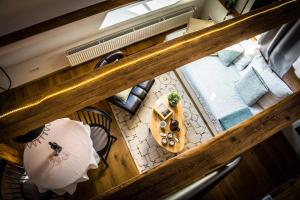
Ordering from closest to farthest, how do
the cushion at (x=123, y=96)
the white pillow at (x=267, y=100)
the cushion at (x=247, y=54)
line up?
1. the white pillow at (x=267, y=100)
2. the cushion at (x=123, y=96)
3. the cushion at (x=247, y=54)

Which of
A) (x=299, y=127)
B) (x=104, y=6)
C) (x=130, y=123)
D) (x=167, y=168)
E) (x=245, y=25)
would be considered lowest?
(x=299, y=127)

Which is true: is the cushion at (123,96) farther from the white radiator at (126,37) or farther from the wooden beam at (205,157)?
the wooden beam at (205,157)

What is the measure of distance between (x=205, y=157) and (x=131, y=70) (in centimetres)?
83

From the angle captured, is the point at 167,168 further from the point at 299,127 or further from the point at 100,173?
the point at 299,127

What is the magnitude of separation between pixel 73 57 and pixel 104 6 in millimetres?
1110

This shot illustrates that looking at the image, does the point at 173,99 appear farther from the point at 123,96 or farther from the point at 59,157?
the point at 59,157

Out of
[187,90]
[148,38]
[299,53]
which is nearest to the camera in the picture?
[299,53]

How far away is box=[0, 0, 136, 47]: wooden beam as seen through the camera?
3.21 metres

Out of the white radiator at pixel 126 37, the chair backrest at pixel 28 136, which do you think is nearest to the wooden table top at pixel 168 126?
the white radiator at pixel 126 37

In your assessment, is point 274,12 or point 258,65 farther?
point 258,65

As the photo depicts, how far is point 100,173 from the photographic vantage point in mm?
3689

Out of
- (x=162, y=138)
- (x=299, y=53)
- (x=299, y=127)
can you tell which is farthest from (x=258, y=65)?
(x=162, y=138)

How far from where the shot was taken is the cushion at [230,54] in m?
4.15

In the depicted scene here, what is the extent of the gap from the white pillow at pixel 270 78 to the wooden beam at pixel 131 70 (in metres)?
1.59
